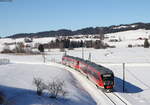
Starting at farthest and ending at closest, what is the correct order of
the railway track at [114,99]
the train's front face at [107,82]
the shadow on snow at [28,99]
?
1. the train's front face at [107,82]
2. the railway track at [114,99]
3. the shadow on snow at [28,99]

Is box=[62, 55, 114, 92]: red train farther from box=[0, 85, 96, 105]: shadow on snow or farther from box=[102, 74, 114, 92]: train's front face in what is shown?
box=[0, 85, 96, 105]: shadow on snow

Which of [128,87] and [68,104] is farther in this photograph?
[128,87]

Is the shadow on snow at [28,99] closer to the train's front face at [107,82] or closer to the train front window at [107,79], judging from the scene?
the train's front face at [107,82]

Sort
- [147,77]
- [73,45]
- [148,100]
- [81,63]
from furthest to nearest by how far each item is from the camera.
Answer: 1. [73,45]
2. [147,77]
3. [81,63]
4. [148,100]

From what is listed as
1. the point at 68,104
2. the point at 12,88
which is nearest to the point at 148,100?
the point at 68,104

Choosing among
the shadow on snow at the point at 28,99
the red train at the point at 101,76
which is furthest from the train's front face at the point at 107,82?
the shadow on snow at the point at 28,99

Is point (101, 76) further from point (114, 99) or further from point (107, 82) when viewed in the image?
point (114, 99)

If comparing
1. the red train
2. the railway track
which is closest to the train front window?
the red train

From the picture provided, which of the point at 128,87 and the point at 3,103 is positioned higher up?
the point at 3,103

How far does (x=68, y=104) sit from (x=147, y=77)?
40.3 metres

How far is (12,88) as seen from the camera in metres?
33.6

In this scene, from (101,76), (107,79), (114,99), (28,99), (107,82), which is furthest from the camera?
(107,79)

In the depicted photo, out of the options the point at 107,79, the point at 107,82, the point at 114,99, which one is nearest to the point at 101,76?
the point at 107,79

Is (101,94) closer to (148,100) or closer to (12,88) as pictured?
(148,100)
